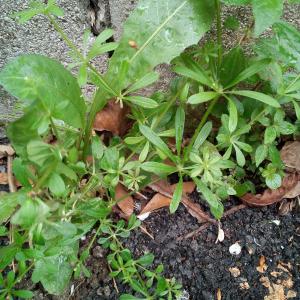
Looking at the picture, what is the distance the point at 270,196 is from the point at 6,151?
99 cm

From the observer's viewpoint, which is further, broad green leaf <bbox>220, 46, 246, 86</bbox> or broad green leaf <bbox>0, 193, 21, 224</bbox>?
broad green leaf <bbox>220, 46, 246, 86</bbox>

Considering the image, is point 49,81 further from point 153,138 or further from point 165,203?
point 165,203

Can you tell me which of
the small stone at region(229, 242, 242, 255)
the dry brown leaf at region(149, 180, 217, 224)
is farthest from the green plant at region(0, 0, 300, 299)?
the small stone at region(229, 242, 242, 255)

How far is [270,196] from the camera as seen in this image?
1620mm

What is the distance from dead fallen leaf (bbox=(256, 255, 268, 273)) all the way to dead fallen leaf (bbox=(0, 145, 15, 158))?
0.97 meters

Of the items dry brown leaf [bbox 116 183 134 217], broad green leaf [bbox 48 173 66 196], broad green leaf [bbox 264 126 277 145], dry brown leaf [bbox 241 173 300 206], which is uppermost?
broad green leaf [bbox 48 173 66 196]

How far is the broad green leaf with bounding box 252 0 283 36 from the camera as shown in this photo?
1096 millimetres

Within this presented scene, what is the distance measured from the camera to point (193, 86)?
4.79ft

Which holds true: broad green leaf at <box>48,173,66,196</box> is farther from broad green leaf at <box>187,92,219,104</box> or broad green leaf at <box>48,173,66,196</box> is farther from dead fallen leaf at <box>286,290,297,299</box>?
dead fallen leaf at <box>286,290,297,299</box>

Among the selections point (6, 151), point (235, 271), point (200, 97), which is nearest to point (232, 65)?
point (200, 97)

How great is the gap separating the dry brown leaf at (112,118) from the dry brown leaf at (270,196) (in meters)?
0.51

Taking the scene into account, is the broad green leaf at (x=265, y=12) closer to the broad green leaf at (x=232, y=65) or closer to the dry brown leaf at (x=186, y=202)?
the broad green leaf at (x=232, y=65)

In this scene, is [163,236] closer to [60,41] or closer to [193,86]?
[193,86]

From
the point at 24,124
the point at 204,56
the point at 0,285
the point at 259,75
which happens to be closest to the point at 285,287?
the point at 259,75
